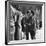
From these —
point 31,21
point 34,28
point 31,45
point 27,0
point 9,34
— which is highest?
point 27,0

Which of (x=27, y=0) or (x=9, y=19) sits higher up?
(x=27, y=0)

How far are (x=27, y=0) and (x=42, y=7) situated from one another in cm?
33

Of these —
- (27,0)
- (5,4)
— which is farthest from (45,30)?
(5,4)

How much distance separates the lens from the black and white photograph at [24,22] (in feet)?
4.90

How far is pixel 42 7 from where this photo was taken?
157cm

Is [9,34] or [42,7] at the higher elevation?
[42,7]

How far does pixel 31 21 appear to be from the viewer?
5.08ft

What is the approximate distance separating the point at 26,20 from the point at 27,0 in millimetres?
397

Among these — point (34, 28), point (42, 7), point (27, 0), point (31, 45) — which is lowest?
point (31, 45)

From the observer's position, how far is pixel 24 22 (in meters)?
1.54

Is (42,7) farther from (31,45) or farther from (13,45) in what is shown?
(13,45)

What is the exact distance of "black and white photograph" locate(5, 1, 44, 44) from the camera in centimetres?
149

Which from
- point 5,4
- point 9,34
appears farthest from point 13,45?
point 5,4

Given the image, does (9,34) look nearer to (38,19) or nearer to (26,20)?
(26,20)
